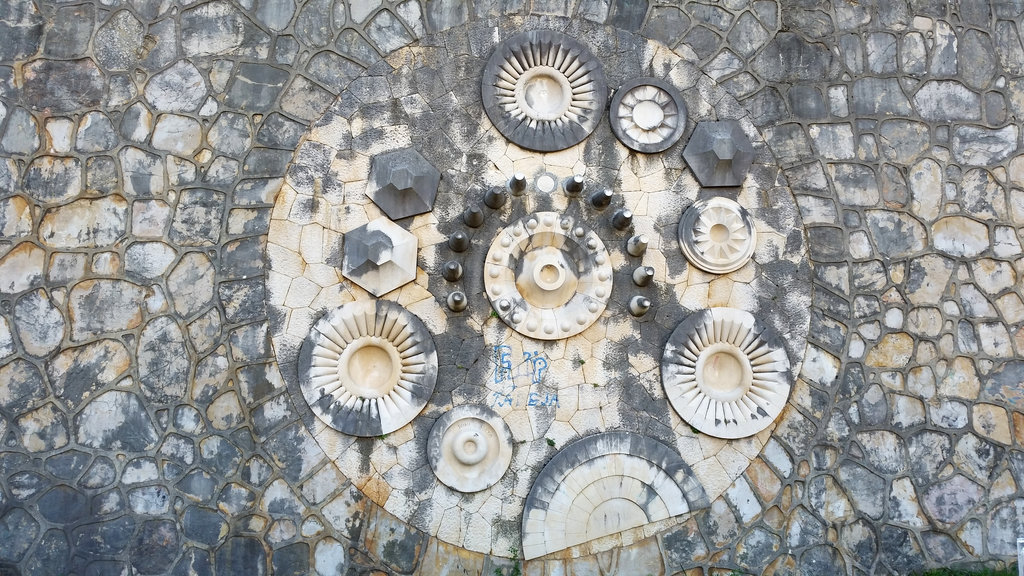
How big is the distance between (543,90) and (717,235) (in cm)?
176

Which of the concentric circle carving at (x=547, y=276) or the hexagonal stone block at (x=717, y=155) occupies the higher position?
the hexagonal stone block at (x=717, y=155)

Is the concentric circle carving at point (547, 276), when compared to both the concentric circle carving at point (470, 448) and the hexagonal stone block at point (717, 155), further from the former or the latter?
the hexagonal stone block at point (717, 155)

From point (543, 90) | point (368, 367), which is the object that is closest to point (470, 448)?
point (368, 367)

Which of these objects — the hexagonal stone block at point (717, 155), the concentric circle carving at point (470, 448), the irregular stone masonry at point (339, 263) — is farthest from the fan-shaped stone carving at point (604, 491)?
the hexagonal stone block at point (717, 155)

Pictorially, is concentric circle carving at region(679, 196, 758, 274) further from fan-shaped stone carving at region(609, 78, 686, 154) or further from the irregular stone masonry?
fan-shaped stone carving at region(609, 78, 686, 154)

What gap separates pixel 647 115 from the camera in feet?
23.8

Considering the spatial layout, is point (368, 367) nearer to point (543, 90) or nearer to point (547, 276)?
point (547, 276)

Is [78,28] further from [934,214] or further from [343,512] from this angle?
[934,214]

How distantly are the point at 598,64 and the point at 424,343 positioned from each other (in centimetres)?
257

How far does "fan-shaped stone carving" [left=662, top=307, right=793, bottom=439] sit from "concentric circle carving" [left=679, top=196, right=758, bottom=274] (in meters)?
0.37

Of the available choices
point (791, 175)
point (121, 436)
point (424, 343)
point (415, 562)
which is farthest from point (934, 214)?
point (121, 436)

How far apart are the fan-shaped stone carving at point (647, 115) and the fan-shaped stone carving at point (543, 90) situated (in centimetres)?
16

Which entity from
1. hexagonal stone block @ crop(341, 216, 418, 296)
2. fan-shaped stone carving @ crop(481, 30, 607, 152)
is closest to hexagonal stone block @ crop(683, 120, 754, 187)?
fan-shaped stone carving @ crop(481, 30, 607, 152)

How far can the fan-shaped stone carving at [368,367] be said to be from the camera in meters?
6.62
